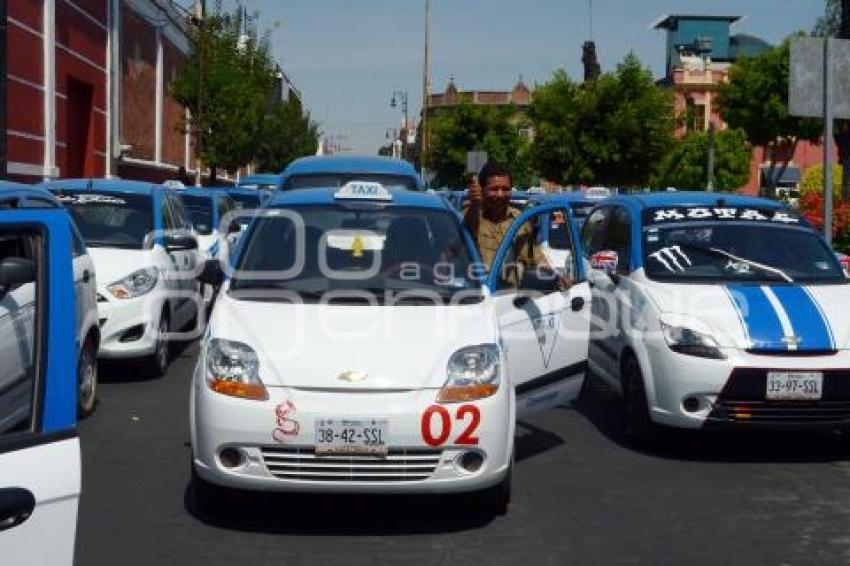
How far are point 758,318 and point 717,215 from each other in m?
1.61

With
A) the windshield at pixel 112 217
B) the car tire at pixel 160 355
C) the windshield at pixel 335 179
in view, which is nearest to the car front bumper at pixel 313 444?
the car tire at pixel 160 355

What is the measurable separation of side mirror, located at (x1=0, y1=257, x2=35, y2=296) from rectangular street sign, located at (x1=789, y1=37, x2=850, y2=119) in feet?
30.9

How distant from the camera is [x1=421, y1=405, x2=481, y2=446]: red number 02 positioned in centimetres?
564

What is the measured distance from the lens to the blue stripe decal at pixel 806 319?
739 centimetres

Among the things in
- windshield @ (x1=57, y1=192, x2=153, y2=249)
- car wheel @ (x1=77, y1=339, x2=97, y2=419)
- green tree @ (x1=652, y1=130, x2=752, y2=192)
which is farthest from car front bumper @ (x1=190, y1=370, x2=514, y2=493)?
green tree @ (x1=652, y1=130, x2=752, y2=192)

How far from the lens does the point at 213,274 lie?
711 cm

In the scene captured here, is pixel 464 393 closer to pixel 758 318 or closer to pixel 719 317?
pixel 719 317

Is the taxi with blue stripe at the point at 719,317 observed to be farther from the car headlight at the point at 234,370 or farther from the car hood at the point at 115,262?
the car hood at the point at 115,262

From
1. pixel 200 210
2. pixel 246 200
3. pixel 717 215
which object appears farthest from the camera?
pixel 246 200

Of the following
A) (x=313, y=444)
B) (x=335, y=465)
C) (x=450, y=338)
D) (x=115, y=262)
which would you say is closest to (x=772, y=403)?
(x=450, y=338)

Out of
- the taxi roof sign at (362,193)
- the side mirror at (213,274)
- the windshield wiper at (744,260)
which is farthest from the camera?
the windshield wiper at (744,260)

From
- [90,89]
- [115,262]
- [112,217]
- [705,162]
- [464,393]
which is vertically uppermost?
[705,162]

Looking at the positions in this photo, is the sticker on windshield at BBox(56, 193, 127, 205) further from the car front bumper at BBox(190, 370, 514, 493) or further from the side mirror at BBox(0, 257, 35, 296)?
the side mirror at BBox(0, 257, 35, 296)

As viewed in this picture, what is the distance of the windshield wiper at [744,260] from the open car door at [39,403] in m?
6.07
